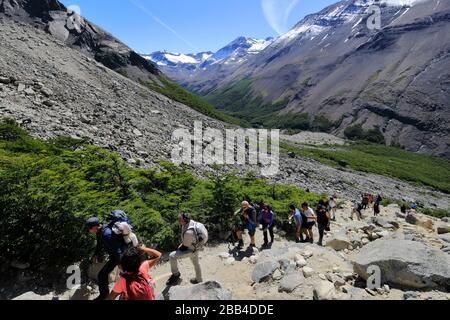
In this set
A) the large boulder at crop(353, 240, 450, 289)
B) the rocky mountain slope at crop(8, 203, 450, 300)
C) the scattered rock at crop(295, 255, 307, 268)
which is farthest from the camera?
the scattered rock at crop(295, 255, 307, 268)

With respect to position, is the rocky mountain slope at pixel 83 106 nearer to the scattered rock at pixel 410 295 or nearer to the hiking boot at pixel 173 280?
the hiking boot at pixel 173 280

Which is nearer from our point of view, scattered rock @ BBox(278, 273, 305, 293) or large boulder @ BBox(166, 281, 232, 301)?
large boulder @ BBox(166, 281, 232, 301)

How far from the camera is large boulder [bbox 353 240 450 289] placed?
9.80m

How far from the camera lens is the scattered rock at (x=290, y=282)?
10.0 metres

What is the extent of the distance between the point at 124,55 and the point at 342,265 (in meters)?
93.1

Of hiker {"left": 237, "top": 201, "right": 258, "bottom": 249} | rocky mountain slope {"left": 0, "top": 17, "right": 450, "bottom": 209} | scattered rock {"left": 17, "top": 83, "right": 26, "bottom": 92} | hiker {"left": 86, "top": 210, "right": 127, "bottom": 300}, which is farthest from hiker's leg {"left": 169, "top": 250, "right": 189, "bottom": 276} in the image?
scattered rock {"left": 17, "top": 83, "right": 26, "bottom": 92}

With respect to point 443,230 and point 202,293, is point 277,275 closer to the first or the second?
point 202,293

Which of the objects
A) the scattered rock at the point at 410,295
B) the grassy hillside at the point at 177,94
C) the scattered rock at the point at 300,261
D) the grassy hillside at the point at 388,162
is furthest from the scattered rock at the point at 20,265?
the grassy hillside at the point at 177,94

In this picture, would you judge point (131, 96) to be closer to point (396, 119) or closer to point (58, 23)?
point (58, 23)

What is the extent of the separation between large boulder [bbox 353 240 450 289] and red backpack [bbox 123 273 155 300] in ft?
22.4

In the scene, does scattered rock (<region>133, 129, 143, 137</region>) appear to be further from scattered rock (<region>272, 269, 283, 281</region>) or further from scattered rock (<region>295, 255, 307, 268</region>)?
scattered rock (<region>272, 269, 283, 281</region>)

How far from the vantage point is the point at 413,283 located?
9.92 m

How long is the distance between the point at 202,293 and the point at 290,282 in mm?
2929
